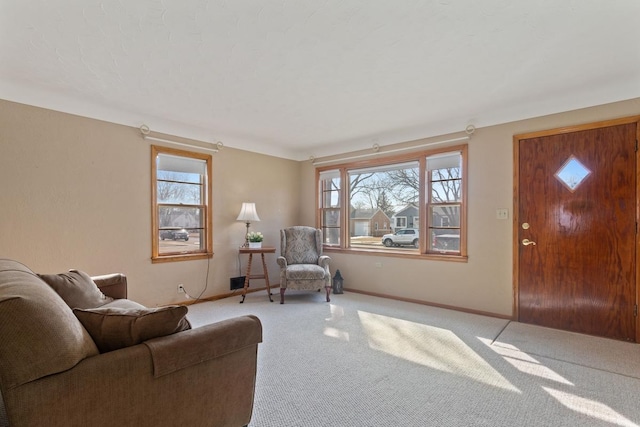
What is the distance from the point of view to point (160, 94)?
312 centimetres

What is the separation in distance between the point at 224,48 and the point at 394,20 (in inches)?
47.4

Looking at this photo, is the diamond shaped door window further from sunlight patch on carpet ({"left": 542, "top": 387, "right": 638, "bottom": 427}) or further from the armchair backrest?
the armchair backrest

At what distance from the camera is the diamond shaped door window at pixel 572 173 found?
124 inches

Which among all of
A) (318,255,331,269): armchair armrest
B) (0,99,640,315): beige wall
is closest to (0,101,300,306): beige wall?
(0,99,640,315): beige wall

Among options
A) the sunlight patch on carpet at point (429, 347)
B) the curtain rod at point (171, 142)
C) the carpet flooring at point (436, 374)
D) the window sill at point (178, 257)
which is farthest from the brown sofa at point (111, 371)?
the curtain rod at point (171, 142)

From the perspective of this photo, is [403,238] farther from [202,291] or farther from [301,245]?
[202,291]

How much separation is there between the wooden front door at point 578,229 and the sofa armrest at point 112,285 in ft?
13.3

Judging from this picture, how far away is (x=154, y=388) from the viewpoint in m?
1.25

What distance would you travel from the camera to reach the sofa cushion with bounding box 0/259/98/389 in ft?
3.22

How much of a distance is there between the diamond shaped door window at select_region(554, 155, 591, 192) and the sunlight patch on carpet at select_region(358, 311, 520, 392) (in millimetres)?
1935

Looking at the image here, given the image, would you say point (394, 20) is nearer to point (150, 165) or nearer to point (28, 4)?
point (28, 4)

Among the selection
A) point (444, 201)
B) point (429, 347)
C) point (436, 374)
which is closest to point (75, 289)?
point (436, 374)

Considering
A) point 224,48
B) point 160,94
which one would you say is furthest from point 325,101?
point 160,94

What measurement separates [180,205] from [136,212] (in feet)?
1.86
